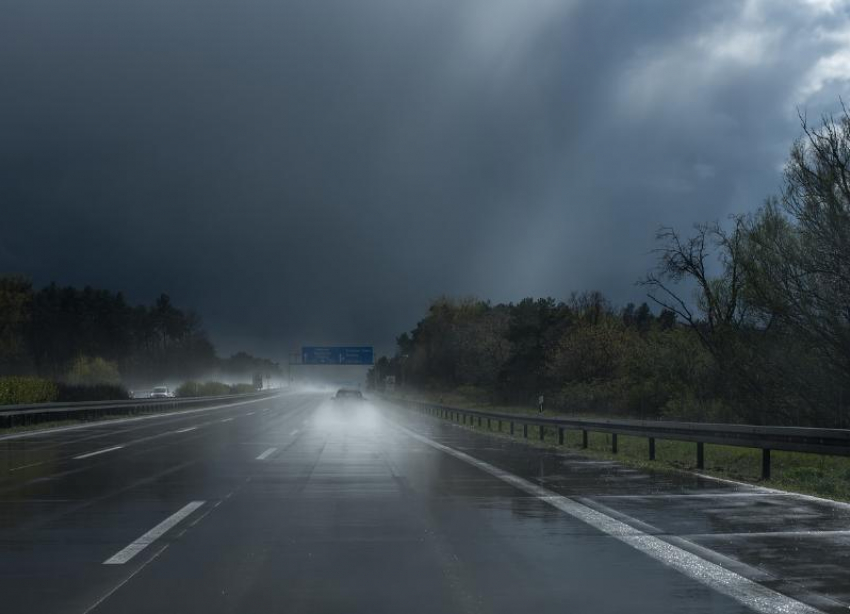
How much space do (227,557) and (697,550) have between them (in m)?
4.58

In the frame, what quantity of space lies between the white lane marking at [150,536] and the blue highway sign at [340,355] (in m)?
94.8

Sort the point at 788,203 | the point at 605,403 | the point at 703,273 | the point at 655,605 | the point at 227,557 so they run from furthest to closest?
1. the point at 605,403
2. the point at 703,273
3. the point at 788,203
4. the point at 227,557
5. the point at 655,605

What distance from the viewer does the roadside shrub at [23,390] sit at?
41.8 m

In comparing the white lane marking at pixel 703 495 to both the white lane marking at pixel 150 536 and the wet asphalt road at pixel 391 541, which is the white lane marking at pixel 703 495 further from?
the white lane marking at pixel 150 536

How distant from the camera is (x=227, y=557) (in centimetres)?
825

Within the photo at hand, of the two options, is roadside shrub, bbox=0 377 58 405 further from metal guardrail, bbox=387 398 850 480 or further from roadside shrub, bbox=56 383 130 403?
metal guardrail, bbox=387 398 850 480

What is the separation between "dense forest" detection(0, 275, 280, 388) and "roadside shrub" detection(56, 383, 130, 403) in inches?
1436

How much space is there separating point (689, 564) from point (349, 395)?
5798 cm

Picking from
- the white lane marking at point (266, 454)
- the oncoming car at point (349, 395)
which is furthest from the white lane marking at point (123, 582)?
the oncoming car at point (349, 395)

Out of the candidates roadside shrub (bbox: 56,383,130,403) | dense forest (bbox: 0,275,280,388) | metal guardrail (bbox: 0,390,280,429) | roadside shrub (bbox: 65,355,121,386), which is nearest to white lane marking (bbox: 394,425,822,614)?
metal guardrail (bbox: 0,390,280,429)

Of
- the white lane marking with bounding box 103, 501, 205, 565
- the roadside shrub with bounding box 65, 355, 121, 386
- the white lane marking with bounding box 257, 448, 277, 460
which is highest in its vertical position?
the roadside shrub with bounding box 65, 355, 121, 386

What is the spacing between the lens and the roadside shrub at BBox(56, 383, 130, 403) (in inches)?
1928

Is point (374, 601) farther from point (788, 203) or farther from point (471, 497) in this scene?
point (788, 203)

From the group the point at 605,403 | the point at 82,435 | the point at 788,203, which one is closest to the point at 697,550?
the point at 788,203
